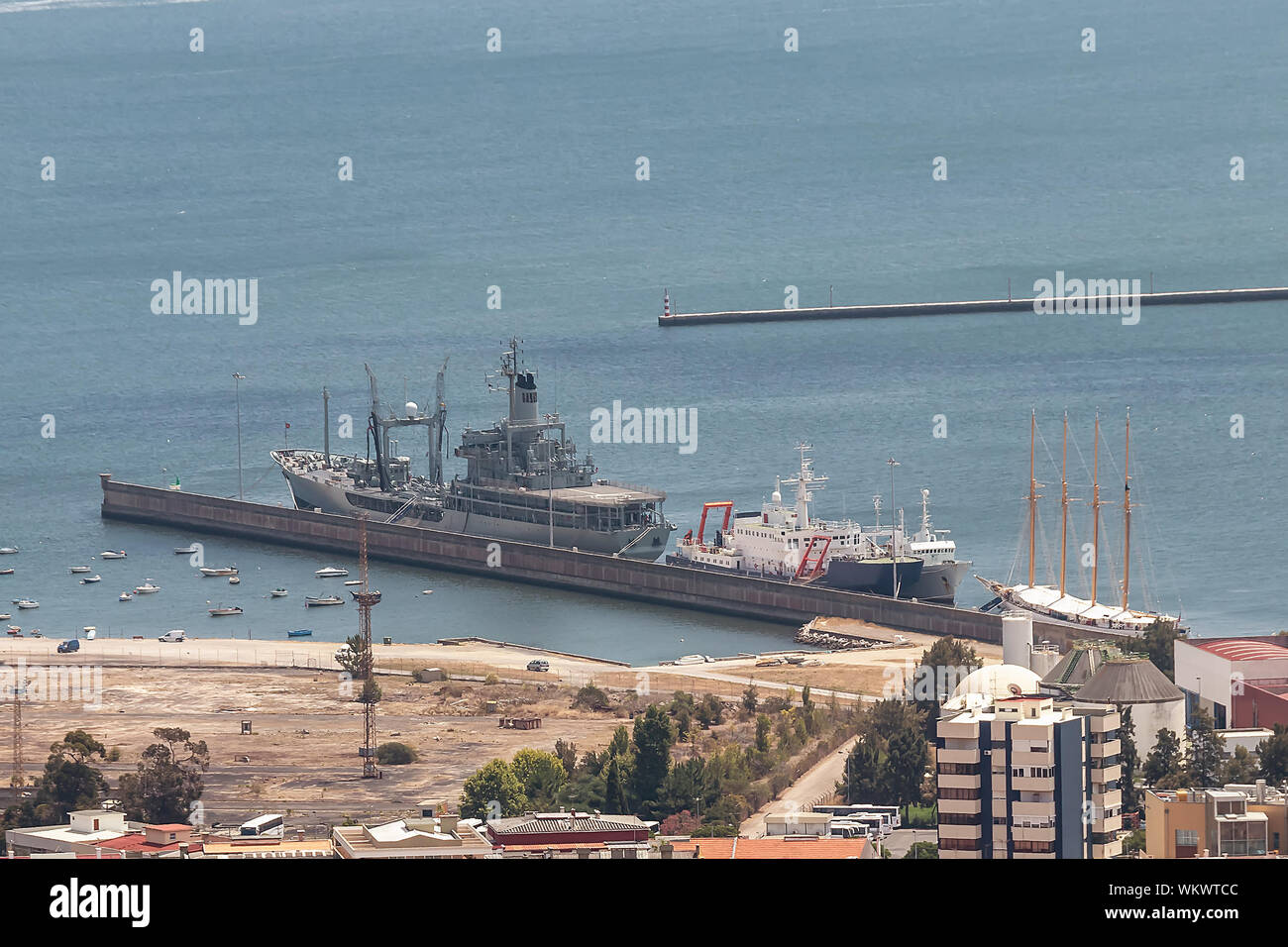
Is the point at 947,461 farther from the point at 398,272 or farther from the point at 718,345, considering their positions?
the point at 398,272

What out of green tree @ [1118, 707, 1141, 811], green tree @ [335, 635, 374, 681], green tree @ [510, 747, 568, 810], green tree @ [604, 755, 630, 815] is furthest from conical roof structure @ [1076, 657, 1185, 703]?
green tree @ [335, 635, 374, 681]

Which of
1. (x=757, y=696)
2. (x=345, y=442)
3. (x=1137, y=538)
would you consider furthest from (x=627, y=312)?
(x=757, y=696)

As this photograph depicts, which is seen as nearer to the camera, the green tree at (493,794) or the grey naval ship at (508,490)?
the green tree at (493,794)

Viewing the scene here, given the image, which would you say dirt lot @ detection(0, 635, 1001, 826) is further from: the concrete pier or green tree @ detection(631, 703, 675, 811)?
the concrete pier

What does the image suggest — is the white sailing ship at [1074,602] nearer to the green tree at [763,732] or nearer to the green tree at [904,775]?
the green tree at [763,732]

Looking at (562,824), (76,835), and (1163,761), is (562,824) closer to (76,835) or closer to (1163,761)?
(76,835)

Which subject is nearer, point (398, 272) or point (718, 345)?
point (718, 345)

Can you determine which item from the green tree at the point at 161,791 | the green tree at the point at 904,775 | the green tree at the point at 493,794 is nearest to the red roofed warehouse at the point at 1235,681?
the green tree at the point at 904,775
